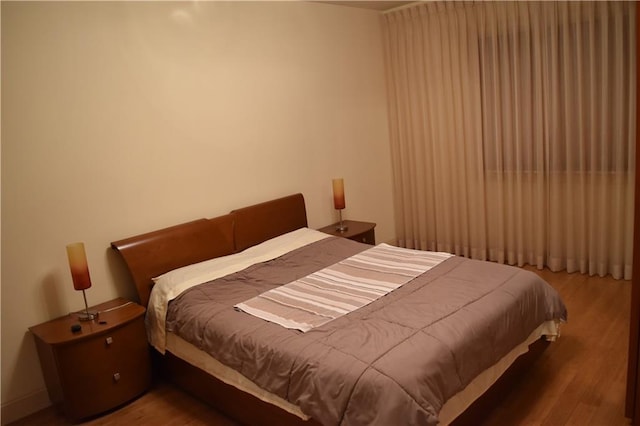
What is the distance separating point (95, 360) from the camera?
8.30 ft

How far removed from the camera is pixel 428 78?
4492 mm

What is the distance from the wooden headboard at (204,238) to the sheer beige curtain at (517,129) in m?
1.56

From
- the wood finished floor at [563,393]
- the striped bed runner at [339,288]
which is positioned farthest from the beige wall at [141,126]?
the striped bed runner at [339,288]

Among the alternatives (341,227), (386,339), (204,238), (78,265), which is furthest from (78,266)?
(341,227)

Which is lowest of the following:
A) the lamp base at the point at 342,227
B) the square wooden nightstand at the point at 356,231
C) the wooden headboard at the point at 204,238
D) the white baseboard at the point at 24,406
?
the white baseboard at the point at 24,406

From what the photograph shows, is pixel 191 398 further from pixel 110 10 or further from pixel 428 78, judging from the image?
pixel 428 78

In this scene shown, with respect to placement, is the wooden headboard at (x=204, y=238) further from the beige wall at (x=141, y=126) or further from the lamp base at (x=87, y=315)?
the lamp base at (x=87, y=315)

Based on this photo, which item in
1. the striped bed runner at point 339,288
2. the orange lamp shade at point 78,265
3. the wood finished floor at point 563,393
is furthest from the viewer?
the orange lamp shade at point 78,265

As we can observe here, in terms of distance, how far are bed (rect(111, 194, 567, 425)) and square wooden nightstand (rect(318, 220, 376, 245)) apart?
0.50 meters

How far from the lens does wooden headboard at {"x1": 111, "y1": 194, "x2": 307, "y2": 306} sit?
2963 millimetres

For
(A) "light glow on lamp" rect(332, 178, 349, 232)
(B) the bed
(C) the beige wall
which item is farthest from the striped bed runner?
(C) the beige wall

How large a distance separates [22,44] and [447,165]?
11.7ft

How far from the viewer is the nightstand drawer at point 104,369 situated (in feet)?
8.13

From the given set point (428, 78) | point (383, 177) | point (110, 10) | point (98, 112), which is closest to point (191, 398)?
point (98, 112)
